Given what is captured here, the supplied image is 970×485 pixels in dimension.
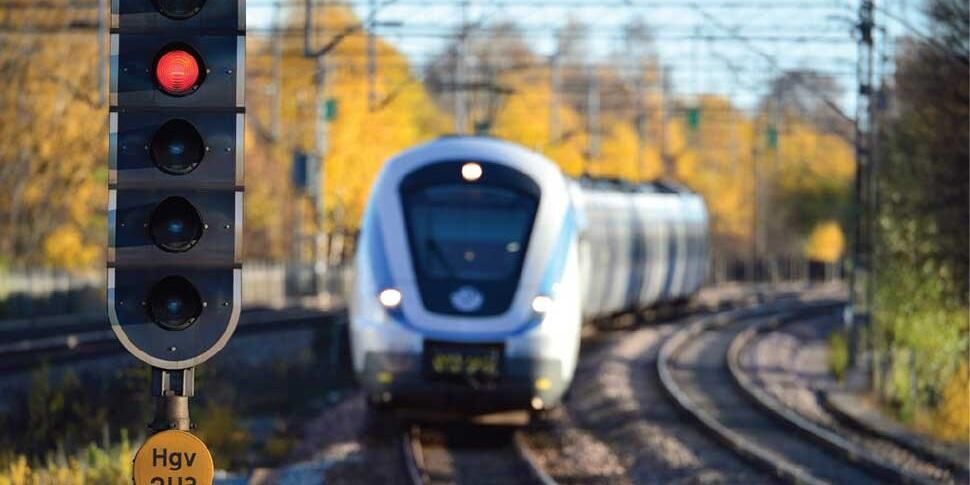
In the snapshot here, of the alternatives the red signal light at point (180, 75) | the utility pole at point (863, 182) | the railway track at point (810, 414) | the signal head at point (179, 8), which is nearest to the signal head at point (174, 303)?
the red signal light at point (180, 75)

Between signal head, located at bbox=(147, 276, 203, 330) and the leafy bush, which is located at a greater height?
signal head, located at bbox=(147, 276, 203, 330)

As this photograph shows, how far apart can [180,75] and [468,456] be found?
1059 cm

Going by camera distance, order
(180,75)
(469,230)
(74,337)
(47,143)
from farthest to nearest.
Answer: (47,143) → (74,337) → (469,230) → (180,75)

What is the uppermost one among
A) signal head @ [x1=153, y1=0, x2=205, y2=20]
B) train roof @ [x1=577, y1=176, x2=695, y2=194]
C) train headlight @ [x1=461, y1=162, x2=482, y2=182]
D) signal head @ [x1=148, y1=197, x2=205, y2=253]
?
signal head @ [x1=153, y1=0, x2=205, y2=20]

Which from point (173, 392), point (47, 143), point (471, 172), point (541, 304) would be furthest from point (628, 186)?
point (173, 392)

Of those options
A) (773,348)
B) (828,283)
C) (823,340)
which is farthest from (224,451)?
(828,283)

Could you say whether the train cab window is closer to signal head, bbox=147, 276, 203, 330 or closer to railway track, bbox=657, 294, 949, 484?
railway track, bbox=657, 294, 949, 484

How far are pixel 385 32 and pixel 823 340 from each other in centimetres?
1177

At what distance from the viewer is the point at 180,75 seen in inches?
308

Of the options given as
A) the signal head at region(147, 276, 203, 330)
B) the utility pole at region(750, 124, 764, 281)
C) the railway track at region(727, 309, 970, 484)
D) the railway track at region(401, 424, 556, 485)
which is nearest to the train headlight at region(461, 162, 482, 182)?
the railway track at region(401, 424, 556, 485)

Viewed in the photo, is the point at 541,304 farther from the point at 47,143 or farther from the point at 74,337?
the point at 47,143

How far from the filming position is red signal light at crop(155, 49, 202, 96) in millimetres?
7824

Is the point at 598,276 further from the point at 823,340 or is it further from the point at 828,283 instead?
the point at 828,283

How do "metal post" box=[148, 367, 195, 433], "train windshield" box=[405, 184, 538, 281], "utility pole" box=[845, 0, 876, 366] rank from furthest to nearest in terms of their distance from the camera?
"utility pole" box=[845, 0, 876, 366] → "train windshield" box=[405, 184, 538, 281] → "metal post" box=[148, 367, 195, 433]
